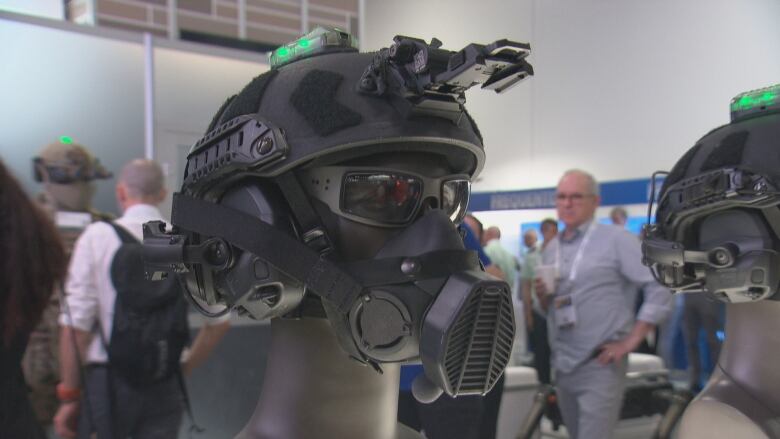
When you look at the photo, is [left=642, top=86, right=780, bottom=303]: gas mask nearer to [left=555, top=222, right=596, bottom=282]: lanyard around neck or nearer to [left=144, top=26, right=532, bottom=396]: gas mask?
[left=144, top=26, right=532, bottom=396]: gas mask

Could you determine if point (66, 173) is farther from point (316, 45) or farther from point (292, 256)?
point (292, 256)

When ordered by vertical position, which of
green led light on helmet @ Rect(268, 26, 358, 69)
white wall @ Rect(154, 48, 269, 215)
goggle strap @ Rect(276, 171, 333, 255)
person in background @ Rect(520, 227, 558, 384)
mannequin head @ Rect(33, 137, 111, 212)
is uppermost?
white wall @ Rect(154, 48, 269, 215)

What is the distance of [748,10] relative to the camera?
4141mm

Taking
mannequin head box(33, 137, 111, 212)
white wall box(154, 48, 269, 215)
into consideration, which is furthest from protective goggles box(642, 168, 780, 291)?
white wall box(154, 48, 269, 215)

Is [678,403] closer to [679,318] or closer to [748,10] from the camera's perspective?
[679,318]

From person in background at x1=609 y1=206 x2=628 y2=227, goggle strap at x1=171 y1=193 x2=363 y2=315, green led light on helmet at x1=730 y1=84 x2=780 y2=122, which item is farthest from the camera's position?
person in background at x1=609 y1=206 x2=628 y2=227

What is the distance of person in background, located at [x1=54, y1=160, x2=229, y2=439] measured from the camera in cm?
271

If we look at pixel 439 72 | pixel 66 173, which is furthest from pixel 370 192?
pixel 66 173

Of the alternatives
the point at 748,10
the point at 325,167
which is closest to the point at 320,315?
the point at 325,167

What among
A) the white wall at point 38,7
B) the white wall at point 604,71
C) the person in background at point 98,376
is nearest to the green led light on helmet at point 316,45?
the person in background at point 98,376

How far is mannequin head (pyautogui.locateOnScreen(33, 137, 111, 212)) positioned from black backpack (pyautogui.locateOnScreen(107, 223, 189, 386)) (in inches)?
33.7

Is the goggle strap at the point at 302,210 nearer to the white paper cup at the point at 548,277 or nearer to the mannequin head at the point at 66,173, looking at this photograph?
the mannequin head at the point at 66,173

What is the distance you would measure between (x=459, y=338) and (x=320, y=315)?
331 millimetres

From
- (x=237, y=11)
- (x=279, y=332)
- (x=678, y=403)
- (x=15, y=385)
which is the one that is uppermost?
(x=237, y=11)
